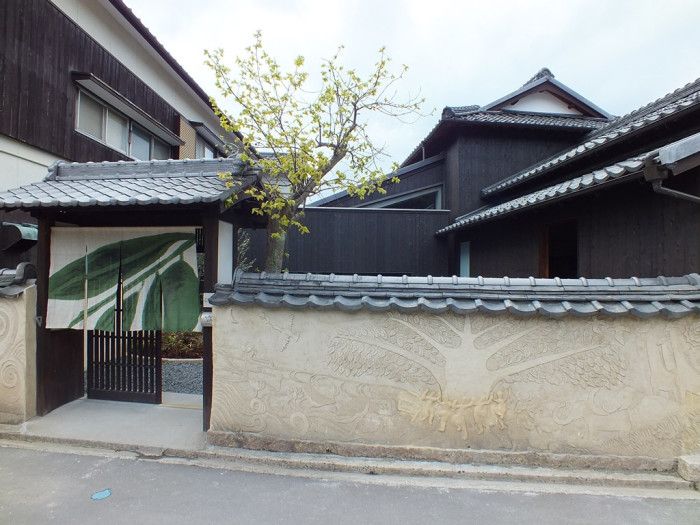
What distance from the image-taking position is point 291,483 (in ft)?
11.2

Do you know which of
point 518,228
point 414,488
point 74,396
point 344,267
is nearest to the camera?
point 414,488

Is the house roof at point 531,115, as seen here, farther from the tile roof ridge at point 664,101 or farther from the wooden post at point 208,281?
the wooden post at point 208,281

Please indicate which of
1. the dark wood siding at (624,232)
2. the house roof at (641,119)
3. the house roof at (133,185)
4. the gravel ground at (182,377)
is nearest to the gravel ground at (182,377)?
the gravel ground at (182,377)

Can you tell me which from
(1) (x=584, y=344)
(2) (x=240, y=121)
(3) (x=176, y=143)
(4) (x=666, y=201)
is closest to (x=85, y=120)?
(3) (x=176, y=143)

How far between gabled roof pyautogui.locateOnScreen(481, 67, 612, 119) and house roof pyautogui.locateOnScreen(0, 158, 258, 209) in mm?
10160

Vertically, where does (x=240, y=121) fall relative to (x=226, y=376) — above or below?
above

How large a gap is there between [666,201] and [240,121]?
236 inches

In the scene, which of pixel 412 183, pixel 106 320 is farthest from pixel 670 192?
pixel 412 183

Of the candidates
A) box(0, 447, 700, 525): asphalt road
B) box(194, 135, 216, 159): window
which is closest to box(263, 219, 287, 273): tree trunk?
box(0, 447, 700, 525): asphalt road

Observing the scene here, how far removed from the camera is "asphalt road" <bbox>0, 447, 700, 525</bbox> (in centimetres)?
296

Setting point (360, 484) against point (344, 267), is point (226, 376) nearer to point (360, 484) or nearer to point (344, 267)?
point (360, 484)

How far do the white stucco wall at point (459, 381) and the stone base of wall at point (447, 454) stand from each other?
1.8 inches

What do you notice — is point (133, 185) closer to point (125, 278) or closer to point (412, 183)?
point (125, 278)

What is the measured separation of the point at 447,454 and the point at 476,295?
5.68 ft
